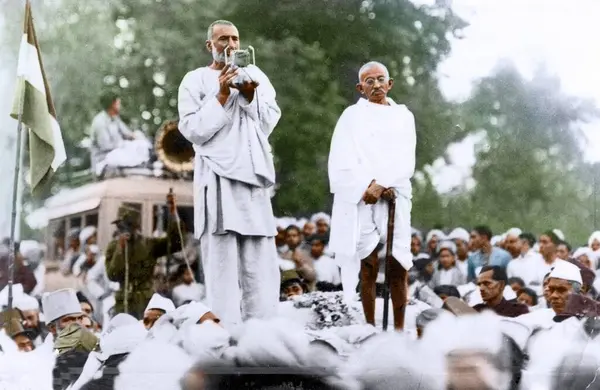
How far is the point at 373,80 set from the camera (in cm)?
500

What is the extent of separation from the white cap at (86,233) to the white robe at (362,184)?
4.26ft

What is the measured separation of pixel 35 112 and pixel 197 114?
0.86 meters

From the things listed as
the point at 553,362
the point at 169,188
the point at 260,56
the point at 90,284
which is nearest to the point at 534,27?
the point at 260,56

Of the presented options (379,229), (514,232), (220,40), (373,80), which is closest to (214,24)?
(220,40)

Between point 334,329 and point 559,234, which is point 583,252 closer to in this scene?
point 559,234

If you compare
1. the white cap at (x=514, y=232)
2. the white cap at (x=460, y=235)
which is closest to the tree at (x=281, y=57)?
the white cap at (x=460, y=235)

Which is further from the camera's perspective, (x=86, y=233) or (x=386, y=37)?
(x=386, y=37)

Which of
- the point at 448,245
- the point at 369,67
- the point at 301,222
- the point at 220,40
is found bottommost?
the point at 448,245

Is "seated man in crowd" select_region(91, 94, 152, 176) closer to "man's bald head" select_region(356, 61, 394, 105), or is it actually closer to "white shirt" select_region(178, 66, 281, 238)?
"white shirt" select_region(178, 66, 281, 238)

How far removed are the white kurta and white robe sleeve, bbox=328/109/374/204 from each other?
0.34m

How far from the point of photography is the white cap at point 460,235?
497 centimetres

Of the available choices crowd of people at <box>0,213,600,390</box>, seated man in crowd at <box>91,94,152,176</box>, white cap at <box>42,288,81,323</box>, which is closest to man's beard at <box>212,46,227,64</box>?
seated man in crowd at <box>91,94,152,176</box>

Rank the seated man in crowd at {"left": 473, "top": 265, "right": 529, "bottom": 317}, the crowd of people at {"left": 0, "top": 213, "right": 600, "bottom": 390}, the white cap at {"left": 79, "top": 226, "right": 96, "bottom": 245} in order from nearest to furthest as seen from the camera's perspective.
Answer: the crowd of people at {"left": 0, "top": 213, "right": 600, "bottom": 390} → the white cap at {"left": 79, "top": 226, "right": 96, "bottom": 245} → the seated man in crowd at {"left": 473, "top": 265, "right": 529, "bottom": 317}

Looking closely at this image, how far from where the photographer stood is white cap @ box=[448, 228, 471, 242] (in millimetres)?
4969
